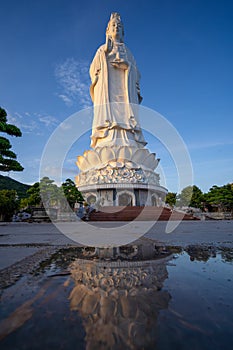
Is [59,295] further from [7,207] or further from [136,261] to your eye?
[7,207]

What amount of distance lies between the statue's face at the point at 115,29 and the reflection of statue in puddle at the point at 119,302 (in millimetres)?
29826

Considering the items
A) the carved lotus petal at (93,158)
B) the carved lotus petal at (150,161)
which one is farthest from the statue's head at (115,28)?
the carved lotus petal at (150,161)

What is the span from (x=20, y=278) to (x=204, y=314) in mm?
1097

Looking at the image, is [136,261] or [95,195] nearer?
[136,261]

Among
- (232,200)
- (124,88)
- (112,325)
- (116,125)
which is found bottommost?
(112,325)

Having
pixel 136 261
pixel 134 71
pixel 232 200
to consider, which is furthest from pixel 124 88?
pixel 136 261

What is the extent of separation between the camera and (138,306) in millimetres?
927

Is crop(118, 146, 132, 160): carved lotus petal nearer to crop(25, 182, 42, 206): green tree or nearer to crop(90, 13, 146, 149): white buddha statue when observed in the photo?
crop(90, 13, 146, 149): white buddha statue

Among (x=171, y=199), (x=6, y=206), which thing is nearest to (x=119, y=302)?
(x=6, y=206)

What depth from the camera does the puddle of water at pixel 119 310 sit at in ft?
2.18

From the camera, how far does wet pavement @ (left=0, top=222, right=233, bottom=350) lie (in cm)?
67

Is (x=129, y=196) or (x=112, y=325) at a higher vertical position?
(x=129, y=196)

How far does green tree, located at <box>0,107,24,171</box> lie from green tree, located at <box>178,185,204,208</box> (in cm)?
2670

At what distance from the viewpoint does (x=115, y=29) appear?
2616 cm
